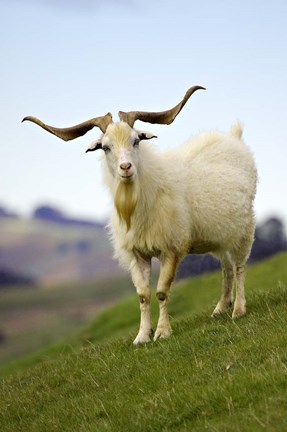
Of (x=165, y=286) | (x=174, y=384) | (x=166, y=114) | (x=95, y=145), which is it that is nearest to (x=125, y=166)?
(x=95, y=145)

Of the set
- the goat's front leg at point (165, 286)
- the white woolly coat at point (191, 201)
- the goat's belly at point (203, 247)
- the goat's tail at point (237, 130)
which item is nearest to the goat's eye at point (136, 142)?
the white woolly coat at point (191, 201)

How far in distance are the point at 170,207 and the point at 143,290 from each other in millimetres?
1445

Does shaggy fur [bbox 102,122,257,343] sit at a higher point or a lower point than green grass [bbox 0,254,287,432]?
higher

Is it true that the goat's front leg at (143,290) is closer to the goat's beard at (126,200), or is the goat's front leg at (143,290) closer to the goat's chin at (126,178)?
the goat's beard at (126,200)

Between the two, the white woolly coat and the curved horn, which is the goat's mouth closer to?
the white woolly coat

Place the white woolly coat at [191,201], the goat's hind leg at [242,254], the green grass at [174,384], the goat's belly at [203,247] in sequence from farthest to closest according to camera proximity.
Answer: the goat's hind leg at [242,254] → the goat's belly at [203,247] → the white woolly coat at [191,201] → the green grass at [174,384]

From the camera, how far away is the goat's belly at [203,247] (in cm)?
1456

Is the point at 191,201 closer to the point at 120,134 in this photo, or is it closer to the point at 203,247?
the point at 203,247

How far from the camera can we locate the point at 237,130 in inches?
666

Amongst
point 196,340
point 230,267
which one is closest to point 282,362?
point 196,340

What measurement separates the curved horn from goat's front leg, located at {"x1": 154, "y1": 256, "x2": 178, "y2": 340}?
2418 millimetres

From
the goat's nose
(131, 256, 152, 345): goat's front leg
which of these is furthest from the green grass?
the goat's nose

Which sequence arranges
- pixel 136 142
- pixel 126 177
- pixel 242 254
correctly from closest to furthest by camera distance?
pixel 126 177 → pixel 136 142 → pixel 242 254

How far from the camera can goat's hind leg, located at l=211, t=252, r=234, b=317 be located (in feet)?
51.3
